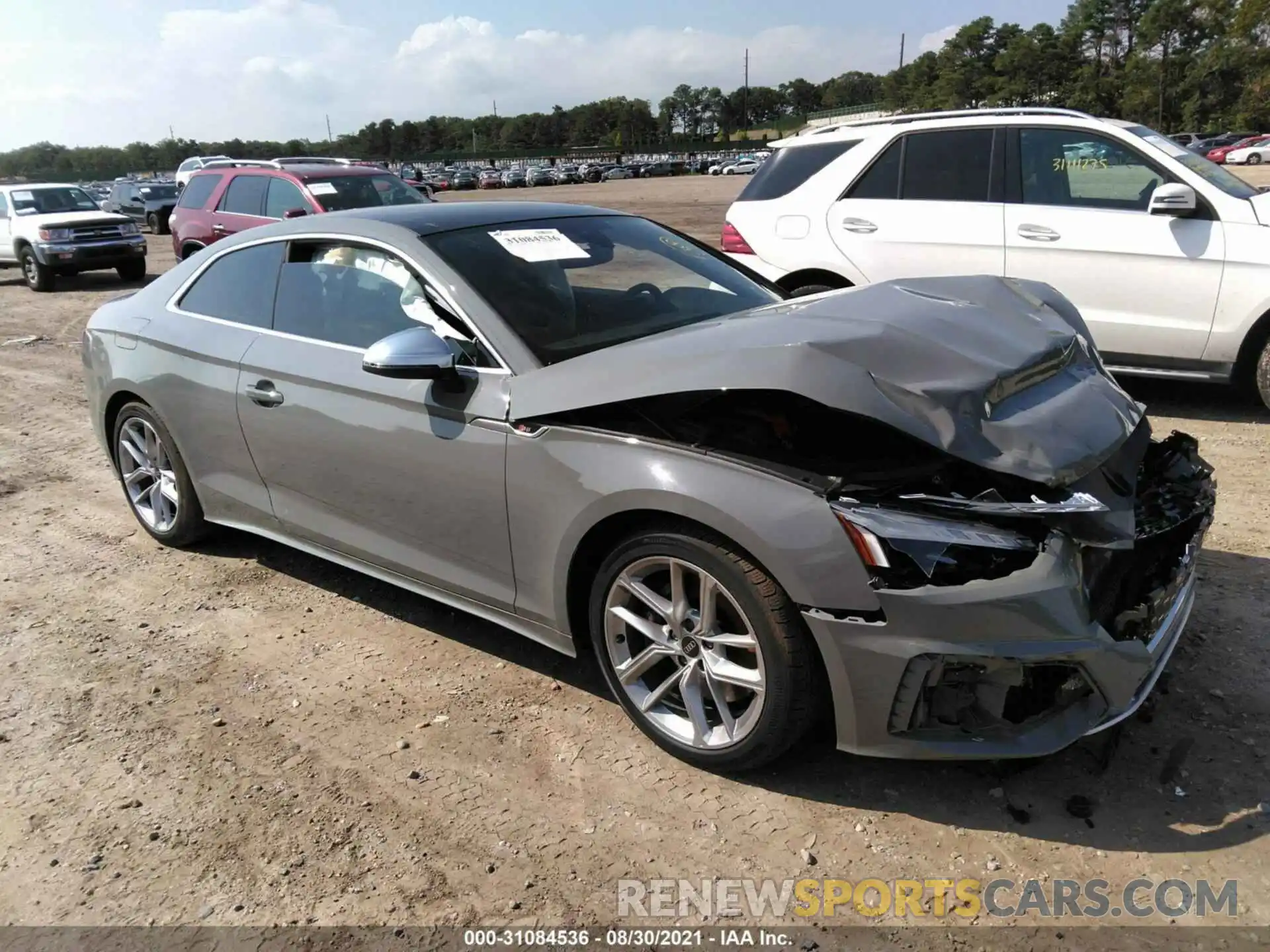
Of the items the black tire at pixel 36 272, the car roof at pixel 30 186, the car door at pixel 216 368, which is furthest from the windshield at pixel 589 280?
the car roof at pixel 30 186

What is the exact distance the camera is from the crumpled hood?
2.52 metres

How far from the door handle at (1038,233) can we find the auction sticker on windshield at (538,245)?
380 centimetres

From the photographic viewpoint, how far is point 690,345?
2836 mm

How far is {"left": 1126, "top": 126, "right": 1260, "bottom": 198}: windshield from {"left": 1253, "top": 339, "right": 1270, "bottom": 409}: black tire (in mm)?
957

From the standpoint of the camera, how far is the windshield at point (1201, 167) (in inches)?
233

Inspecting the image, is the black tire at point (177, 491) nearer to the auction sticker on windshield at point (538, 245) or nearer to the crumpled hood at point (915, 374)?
the auction sticker on windshield at point (538, 245)

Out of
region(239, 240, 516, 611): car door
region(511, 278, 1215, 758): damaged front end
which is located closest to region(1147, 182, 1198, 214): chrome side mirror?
region(511, 278, 1215, 758): damaged front end

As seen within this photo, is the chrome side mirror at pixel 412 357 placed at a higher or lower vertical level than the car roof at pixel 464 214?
lower

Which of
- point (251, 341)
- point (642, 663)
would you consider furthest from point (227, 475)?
point (642, 663)


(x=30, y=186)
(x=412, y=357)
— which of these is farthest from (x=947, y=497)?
(x=30, y=186)

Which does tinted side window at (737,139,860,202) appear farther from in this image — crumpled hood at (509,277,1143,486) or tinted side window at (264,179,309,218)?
tinted side window at (264,179,309,218)

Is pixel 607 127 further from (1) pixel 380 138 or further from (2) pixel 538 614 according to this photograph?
(2) pixel 538 614

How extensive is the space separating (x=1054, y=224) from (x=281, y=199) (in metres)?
8.83

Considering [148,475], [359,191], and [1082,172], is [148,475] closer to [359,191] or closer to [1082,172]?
[1082,172]
